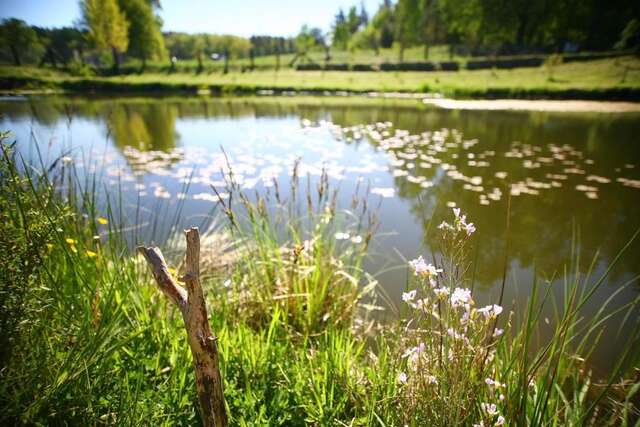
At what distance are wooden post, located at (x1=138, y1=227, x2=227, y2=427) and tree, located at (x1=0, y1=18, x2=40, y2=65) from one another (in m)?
3.67

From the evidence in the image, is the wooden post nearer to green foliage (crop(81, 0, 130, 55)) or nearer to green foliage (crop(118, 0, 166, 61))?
green foliage (crop(81, 0, 130, 55))

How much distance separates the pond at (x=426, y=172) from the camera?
374cm

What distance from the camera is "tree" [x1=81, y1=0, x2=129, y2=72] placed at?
38.2m

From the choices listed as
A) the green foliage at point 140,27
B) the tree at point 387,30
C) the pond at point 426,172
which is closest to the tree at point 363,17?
the tree at point 387,30

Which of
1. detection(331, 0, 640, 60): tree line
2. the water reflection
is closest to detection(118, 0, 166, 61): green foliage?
detection(331, 0, 640, 60): tree line

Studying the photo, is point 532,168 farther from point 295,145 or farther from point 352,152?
point 295,145

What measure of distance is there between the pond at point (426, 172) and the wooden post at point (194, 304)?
897mm

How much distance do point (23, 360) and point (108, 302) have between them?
0.39 m

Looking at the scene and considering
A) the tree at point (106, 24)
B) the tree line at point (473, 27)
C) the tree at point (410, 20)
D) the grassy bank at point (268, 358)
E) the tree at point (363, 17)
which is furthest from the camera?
the tree at point (363, 17)

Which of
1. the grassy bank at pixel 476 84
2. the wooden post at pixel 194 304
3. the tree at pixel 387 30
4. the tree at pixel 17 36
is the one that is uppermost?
the tree at pixel 387 30

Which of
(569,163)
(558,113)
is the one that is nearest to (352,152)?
(569,163)

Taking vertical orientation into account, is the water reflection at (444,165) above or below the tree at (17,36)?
below

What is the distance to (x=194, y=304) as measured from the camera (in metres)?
1.10

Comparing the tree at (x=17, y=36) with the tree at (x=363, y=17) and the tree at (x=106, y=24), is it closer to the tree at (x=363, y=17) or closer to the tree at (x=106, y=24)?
the tree at (x=106, y=24)
